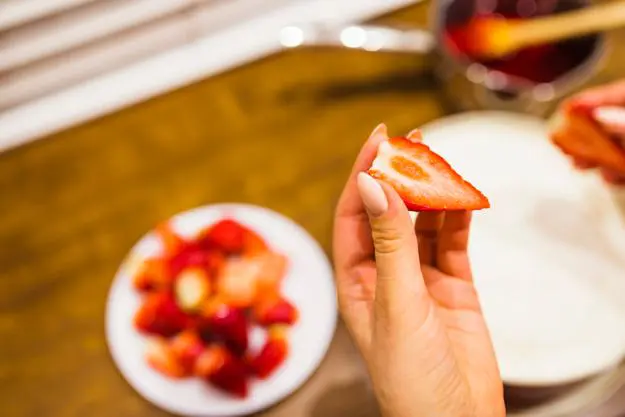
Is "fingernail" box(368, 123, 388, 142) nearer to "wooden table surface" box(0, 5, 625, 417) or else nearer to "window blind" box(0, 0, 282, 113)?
"wooden table surface" box(0, 5, 625, 417)

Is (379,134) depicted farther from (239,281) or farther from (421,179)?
(239,281)

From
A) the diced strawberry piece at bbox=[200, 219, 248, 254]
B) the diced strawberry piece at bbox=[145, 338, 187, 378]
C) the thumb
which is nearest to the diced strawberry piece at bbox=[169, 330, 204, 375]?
the diced strawberry piece at bbox=[145, 338, 187, 378]

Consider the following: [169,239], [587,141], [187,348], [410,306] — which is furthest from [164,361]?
[587,141]

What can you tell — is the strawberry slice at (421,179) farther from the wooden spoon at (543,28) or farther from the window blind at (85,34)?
the window blind at (85,34)

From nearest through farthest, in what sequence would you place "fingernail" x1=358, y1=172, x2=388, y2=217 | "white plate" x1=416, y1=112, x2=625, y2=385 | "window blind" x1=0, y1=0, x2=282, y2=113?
1. "fingernail" x1=358, y1=172, x2=388, y2=217
2. "white plate" x1=416, y1=112, x2=625, y2=385
3. "window blind" x1=0, y1=0, x2=282, y2=113

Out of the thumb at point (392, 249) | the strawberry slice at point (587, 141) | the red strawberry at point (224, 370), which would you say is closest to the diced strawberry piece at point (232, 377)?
the red strawberry at point (224, 370)

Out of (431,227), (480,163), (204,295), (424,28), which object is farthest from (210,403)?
(424,28)

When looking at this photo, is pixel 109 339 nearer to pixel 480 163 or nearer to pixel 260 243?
pixel 260 243
